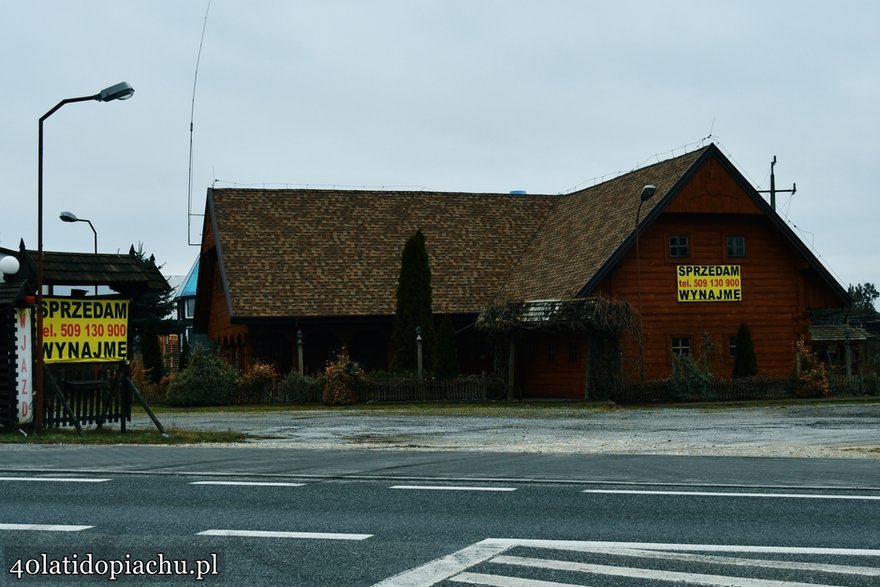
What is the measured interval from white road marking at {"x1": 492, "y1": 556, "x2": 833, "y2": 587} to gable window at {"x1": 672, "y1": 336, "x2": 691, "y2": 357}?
98.4 feet

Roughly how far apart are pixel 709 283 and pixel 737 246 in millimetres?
1700

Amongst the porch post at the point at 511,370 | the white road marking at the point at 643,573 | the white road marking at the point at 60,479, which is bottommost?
the white road marking at the point at 643,573

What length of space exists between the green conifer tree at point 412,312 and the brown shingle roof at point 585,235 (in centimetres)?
418

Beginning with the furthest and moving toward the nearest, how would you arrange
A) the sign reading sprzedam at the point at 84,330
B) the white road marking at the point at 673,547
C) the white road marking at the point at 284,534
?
the sign reading sprzedam at the point at 84,330 < the white road marking at the point at 284,534 < the white road marking at the point at 673,547

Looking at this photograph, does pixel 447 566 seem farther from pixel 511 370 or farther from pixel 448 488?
pixel 511 370

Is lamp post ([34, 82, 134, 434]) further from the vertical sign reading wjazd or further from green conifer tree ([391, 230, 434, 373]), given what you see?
green conifer tree ([391, 230, 434, 373])

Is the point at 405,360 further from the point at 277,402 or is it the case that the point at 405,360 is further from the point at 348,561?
the point at 348,561

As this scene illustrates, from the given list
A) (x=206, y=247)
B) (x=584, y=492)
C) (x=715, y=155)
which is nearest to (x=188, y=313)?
(x=206, y=247)

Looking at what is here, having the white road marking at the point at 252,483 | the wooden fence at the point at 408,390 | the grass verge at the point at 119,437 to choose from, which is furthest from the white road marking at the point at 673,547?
the wooden fence at the point at 408,390

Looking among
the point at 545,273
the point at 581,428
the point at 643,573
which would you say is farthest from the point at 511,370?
the point at 643,573

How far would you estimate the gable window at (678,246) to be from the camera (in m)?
37.0

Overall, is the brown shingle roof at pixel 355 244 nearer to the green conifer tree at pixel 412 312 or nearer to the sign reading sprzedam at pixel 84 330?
the green conifer tree at pixel 412 312

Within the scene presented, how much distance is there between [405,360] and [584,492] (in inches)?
977

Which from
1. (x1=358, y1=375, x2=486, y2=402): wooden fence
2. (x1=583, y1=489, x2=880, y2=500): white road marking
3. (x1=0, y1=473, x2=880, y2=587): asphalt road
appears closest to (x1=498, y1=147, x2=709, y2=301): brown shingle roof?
(x1=358, y1=375, x2=486, y2=402): wooden fence
